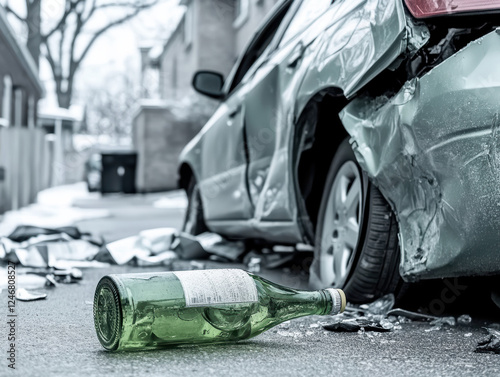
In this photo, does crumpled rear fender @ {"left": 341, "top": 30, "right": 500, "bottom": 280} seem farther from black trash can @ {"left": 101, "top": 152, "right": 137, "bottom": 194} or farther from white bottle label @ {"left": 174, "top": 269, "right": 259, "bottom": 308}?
black trash can @ {"left": 101, "top": 152, "right": 137, "bottom": 194}

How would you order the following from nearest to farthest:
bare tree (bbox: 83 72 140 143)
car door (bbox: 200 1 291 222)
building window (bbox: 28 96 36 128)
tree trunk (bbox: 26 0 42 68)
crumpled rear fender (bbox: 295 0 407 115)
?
crumpled rear fender (bbox: 295 0 407 115) → car door (bbox: 200 1 291 222) → building window (bbox: 28 96 36 128) → tree trunk (bbox: 26 0 42 68) → bare tree (bbox: 83 72 140 143)

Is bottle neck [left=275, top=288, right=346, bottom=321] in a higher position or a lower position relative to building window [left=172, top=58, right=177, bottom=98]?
lower

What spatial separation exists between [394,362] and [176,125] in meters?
15.8

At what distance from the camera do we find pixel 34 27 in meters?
25.7

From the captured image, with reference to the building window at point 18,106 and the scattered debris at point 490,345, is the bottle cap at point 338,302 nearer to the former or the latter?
the scattered debris at point 490,345

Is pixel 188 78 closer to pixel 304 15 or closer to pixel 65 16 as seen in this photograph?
pixel 65 16

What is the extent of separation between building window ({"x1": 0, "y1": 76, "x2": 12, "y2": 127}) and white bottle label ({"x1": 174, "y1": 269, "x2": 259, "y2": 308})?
8.34 m

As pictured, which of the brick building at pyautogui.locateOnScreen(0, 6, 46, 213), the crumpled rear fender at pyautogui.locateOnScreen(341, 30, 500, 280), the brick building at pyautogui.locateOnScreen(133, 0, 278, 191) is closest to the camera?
the crumpled rear fender at pyautogui.locateOnScreen(341, 30, 500, 280)

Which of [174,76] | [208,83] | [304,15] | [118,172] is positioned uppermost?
[174,76]

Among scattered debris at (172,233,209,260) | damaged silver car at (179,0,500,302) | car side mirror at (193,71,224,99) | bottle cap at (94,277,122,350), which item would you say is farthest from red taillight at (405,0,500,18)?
car side mirror at (193,71,224,99)

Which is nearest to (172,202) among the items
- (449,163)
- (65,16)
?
(449,163)

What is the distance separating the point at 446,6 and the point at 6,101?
377 inches

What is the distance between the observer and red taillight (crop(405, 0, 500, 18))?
241cm

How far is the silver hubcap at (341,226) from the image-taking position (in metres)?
3.20
